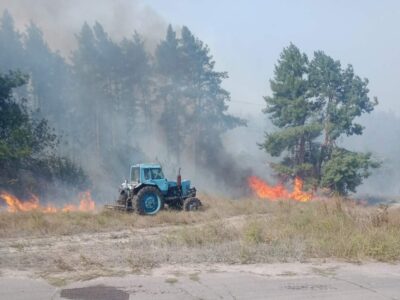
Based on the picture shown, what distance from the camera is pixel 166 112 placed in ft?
124

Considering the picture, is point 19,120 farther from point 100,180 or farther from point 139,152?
point 139,152

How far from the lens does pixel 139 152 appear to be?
3506 cm

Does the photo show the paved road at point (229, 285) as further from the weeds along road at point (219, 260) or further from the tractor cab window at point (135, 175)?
the tractor cab window at point (135, 175)

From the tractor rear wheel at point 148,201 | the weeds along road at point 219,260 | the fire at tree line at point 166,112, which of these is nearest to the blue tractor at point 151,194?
the tractor rear wheel at point 148,201

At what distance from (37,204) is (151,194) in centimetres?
754

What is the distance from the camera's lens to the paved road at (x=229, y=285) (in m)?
6.61

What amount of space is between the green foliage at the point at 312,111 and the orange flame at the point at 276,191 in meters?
0.92

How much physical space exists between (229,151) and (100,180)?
42.7ft

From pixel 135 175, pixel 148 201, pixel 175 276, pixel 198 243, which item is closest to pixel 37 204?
pixel 135 175


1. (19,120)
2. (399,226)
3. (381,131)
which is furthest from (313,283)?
(381,131)

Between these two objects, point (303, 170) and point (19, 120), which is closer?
point (19, 120)

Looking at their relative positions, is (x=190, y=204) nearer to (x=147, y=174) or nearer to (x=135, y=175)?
(x=147, y=174)

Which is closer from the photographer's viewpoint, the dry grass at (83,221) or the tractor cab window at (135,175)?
the dry grass at (83,221)

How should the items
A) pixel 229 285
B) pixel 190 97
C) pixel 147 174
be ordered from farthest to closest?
pixel 190 97
pixel 147 174
pixel 229 285
